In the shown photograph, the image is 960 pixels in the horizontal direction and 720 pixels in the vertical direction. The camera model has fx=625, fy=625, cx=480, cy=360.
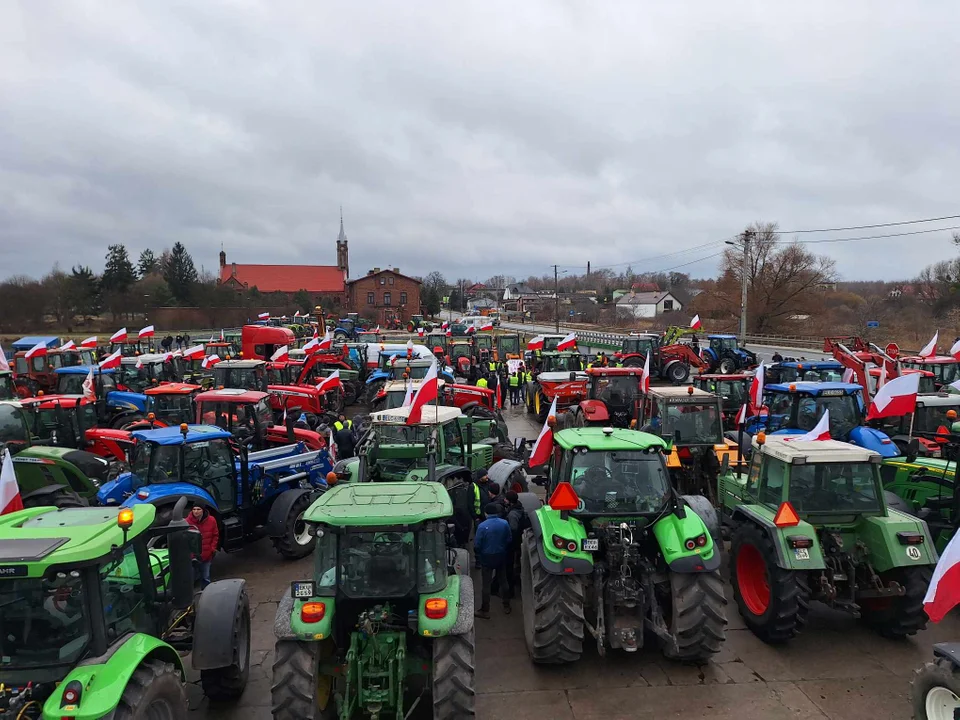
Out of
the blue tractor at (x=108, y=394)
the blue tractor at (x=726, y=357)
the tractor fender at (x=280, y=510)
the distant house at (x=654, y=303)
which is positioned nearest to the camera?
the tractor fender at (x=280, y=510)

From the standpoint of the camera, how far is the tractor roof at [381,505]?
4.71 m

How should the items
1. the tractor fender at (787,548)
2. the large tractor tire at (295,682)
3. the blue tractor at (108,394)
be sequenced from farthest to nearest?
the blue tractor at (108,394) → the tractor fender at (787,548) → the large tractor tire at (295,682)

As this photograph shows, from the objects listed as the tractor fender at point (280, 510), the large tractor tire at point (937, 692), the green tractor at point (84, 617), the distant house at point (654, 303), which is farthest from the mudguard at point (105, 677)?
the distant house at point (654, 303)

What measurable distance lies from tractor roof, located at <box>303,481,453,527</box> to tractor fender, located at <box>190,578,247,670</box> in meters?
1.19

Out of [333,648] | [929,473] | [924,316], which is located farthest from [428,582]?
[924,316]

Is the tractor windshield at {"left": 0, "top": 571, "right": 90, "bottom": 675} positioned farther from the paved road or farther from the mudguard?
the paved road

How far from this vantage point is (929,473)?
804cm

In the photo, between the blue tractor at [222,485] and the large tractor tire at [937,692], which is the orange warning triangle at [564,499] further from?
the blue tractor at [222,485]

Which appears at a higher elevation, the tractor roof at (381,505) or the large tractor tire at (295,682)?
the tractor roof at (381,505)

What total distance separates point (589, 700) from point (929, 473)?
5.60 m

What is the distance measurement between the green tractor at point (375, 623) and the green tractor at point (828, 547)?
3.35m

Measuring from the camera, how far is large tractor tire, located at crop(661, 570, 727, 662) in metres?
5.75

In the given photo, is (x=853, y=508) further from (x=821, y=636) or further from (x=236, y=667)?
(x=236, y=667)

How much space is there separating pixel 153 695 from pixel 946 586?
5079 mm
